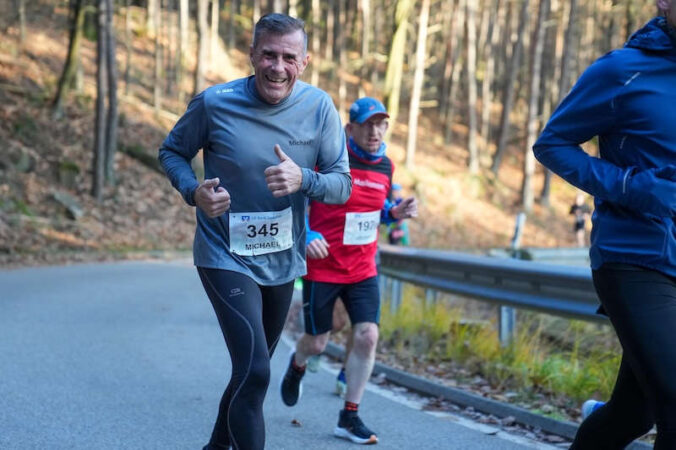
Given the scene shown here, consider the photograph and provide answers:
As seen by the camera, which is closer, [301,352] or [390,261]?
[301,352]

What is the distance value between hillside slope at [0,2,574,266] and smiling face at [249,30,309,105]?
14.4 metres

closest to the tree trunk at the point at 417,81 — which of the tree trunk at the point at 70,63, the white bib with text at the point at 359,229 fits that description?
the tree trunk at the point at 70,63

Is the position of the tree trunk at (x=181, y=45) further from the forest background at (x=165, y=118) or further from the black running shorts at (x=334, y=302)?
the black running shorts at (x=334, y=302)

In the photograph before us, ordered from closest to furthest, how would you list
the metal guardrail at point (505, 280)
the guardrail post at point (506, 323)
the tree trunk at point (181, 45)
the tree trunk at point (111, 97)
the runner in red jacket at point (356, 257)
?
the runner in red jacket at point (356, 257)
the metal guardrail at point (505, 280)
the guardrail post at point (506, 323)
the tree trunk at point (111, 97)
the tree trunk at point (181, 45)

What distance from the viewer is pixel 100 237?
2119cm

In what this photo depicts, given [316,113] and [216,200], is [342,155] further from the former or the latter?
[216,200]

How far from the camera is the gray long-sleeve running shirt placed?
431 centimetres

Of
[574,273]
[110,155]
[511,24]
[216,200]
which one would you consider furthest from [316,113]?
[511,24]

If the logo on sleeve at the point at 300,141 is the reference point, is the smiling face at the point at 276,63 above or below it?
above

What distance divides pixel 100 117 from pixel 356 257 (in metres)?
18.5

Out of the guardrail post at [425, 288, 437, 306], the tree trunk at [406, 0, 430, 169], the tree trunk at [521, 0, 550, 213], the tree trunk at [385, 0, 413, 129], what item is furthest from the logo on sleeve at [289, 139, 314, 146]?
the tree trunk at [521, 0, 550, 213]

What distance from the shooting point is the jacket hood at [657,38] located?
3406 millimetres

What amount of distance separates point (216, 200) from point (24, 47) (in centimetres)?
3090

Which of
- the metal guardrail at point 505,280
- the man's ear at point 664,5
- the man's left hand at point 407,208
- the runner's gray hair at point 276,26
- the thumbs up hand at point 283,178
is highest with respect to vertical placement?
the man's ear at point 664,5
